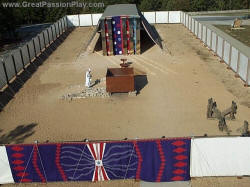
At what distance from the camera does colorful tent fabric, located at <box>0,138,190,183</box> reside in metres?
10.4

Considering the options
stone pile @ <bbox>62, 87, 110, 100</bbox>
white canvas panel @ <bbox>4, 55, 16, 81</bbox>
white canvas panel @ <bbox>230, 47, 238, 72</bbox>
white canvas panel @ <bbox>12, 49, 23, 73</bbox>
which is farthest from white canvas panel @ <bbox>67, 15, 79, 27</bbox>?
white canvas panel @ <bbox>230, 47, 238, 72</bbox>

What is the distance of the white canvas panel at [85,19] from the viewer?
45.8m

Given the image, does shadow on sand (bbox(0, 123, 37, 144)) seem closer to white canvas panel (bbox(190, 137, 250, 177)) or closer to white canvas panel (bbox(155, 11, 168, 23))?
white canvas panel (bbox(190, 137, 250, 177))

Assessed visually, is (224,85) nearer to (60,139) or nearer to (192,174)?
(192,174)

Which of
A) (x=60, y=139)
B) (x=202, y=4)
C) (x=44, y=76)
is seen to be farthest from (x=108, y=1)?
(x=60, y=139)

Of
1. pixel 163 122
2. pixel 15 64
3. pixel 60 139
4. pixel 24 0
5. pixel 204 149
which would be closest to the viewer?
pixel 204 149

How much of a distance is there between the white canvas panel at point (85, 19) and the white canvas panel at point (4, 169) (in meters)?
37.7

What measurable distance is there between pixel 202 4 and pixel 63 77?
52.2m

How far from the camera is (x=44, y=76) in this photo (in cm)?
2336

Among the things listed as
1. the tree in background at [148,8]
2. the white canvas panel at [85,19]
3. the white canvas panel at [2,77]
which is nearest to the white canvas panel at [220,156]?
the white canvas panel at [2,77]

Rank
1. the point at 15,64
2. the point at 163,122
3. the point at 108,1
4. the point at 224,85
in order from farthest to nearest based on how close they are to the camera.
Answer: the point at 108,1
the point at 15,64
the point at 224,85
the point at 163,122

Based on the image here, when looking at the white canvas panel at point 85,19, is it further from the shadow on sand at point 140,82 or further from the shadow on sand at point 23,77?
the shadow on sand at point 140,82

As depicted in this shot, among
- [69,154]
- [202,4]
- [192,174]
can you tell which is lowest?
[192,174]

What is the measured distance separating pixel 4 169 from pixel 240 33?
115 ft
